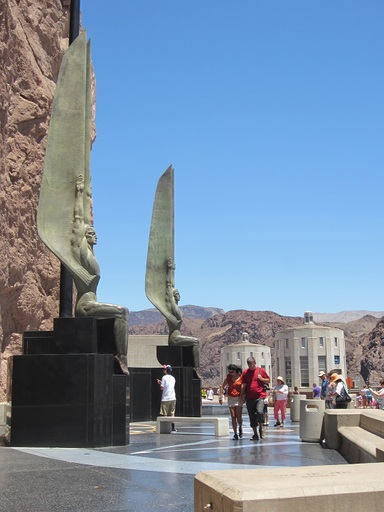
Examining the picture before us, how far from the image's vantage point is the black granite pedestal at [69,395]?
9.52 m

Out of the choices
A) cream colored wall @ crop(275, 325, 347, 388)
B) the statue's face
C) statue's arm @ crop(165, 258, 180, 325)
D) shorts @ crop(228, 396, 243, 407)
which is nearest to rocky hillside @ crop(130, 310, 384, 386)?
cream colored wall @ crop(275, 325, 347, 388)

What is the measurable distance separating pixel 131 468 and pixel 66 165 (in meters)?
5.28

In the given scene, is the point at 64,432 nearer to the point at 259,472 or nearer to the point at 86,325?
the point at 86,325

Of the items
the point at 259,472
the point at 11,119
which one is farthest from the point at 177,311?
the point at 259,472

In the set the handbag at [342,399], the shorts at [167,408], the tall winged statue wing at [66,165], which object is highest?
the tall winged statue wing at [66,165]

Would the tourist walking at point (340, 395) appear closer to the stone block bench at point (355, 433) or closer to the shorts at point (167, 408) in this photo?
the stone block bench at point (355, 433)

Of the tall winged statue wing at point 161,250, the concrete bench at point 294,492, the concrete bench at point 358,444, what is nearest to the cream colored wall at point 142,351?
the tall winged statue wing at point 161,250

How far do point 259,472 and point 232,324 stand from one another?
155 meters

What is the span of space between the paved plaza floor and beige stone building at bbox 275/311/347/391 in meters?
56.6

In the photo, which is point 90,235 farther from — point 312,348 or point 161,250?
point 312,348

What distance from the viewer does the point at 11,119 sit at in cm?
2173

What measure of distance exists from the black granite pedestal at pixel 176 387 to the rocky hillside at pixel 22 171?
3.93m

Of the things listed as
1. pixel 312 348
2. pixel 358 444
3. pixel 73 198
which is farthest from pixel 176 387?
→ pixel 312 348

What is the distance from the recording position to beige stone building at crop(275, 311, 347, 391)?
219 feet
